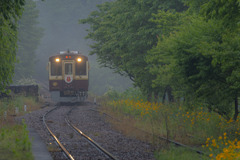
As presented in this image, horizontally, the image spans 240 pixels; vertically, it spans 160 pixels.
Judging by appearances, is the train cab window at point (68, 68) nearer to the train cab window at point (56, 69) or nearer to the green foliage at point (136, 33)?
the train cab window at point (56, 69)

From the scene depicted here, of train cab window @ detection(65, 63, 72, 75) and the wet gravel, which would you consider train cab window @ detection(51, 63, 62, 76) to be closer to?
train cab window @ detection(65, 63, 72, 75)

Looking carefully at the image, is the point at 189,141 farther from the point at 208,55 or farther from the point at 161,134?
the point at 208,55

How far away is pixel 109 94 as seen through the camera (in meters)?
35.8

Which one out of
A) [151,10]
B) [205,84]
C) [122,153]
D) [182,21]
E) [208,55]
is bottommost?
[122,153]

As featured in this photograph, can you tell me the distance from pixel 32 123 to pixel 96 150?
298 inches

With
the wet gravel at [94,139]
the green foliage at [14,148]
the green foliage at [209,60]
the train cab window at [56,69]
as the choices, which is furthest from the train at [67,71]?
the green foliage at [209,60]

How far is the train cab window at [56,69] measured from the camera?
28500mm

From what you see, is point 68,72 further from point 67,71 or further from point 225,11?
point 225,11

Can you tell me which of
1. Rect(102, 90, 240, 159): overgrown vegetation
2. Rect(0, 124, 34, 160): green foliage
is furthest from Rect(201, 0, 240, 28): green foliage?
Rect(0, 124, 34, 160): green foliage

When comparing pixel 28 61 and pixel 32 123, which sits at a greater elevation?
pixel 28 61

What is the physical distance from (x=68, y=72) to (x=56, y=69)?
3.32 feet

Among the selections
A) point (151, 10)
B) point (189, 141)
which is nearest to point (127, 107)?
point (151, 10)

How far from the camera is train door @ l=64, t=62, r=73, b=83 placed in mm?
28625

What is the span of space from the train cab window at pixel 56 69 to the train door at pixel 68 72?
440 mm
